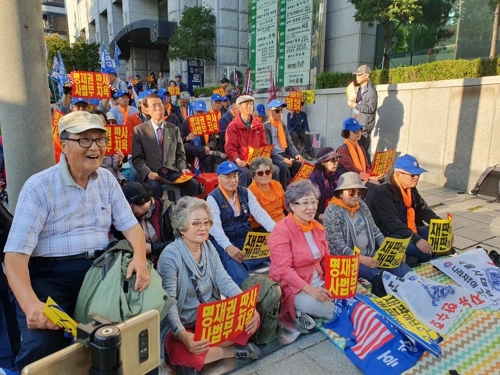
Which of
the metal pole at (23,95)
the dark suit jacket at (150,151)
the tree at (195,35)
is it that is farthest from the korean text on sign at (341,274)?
the tree at (195,35)

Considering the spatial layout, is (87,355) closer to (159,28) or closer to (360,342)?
(360,342)

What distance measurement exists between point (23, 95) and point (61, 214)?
1043mm

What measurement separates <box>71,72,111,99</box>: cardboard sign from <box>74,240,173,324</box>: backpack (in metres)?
4.78

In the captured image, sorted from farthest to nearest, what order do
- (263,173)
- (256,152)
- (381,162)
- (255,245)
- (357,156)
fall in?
(256,152)
(357,156)
(381,162)
(263,173)
(255,245)

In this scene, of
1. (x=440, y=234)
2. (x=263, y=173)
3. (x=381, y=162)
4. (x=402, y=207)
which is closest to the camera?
(x=440, y=234)

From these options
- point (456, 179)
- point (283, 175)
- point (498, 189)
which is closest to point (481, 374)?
point (283, 175)

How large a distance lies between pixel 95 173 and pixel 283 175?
3866 millimetres

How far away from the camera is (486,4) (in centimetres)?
866

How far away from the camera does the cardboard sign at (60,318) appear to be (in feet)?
6.11

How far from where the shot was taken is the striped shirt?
6.88 ft

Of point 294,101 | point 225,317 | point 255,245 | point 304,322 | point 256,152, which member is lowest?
point 304,322

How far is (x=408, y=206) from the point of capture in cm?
418

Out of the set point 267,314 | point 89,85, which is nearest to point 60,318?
point 267,314

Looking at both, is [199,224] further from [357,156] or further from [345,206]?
[357,156]
